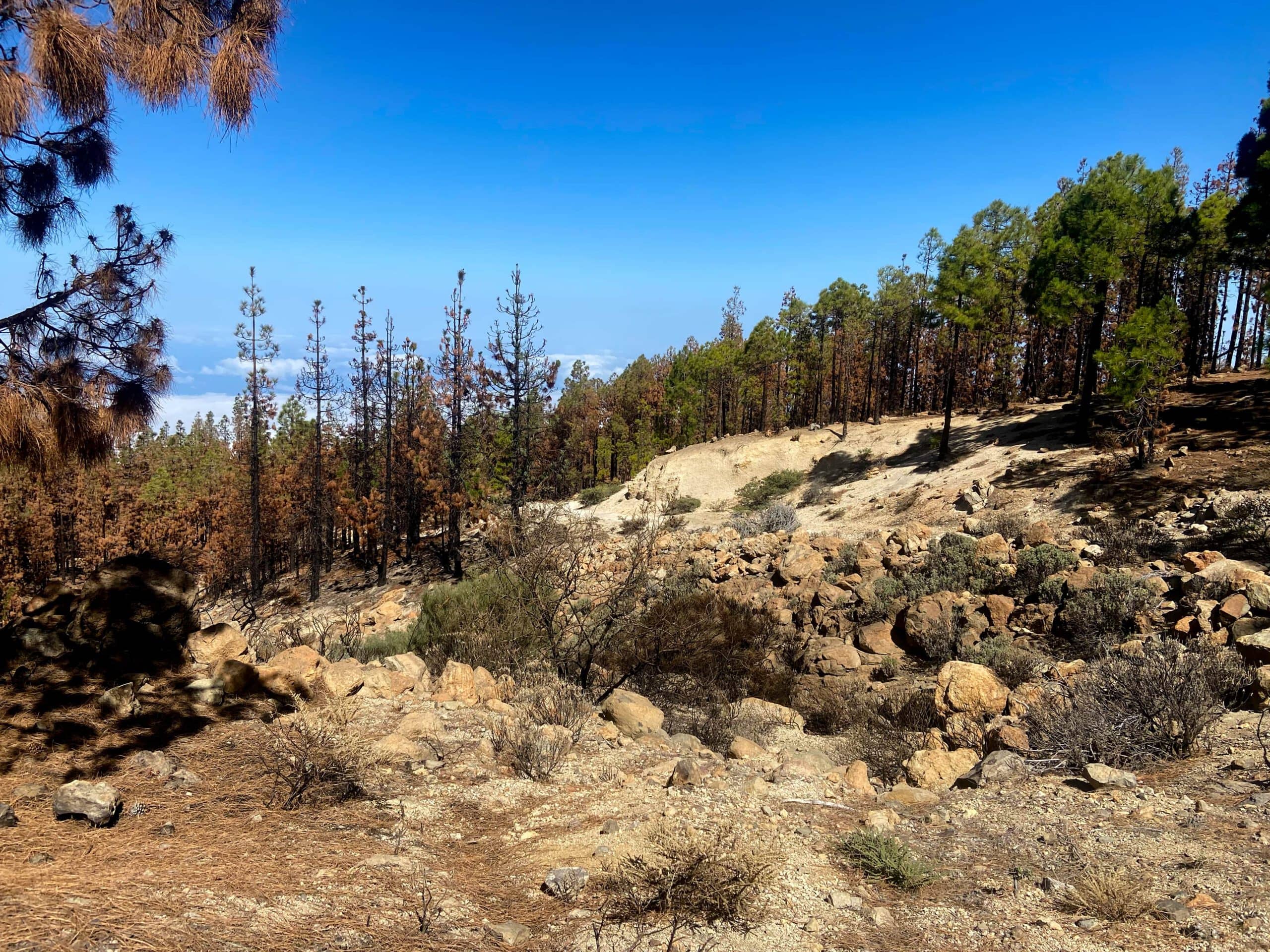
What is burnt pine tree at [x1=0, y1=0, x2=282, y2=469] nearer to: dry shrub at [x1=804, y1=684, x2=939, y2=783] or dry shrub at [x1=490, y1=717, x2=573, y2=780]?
dry shrub at [x1=490, y1=717, x2=573, y2=780]

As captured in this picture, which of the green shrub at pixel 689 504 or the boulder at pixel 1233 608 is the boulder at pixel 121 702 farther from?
the green shrub at pixel 689 504

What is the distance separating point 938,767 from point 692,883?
3.76 metres

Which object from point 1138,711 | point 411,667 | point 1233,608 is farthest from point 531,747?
point 1233,608

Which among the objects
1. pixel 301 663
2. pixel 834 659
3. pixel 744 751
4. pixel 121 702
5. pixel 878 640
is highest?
pixel 121 702

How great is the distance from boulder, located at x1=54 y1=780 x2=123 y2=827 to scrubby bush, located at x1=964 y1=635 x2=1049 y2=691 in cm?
882

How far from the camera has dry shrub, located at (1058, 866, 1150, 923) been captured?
3.18m

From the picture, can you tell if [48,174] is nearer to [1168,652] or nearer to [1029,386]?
[1168,652]

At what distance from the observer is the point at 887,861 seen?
3840mm

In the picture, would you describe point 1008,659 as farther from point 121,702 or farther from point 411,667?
point 121,702

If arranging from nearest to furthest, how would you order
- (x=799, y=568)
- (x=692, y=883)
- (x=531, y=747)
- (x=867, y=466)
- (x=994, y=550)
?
(x=692, y=883), (x=531, y=747), (x=994, y=550), (x=799, y=568), (x=867, y=466)

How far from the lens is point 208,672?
6.02m

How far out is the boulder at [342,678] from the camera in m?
6.54

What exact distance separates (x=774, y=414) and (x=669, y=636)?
136ft

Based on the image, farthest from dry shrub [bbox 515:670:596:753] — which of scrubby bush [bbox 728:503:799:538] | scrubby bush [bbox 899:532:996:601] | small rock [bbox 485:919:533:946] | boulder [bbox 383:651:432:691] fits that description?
scrubby bush [bbox 728:503:799:538]
